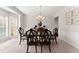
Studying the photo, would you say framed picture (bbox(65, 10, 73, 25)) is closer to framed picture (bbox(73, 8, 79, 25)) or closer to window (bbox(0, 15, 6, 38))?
framed picture (bbox(73, 8, 79, 25))

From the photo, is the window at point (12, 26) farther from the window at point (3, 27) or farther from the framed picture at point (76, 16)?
the framed picture at point (76, 16)

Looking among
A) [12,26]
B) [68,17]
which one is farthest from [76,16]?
[12,26]

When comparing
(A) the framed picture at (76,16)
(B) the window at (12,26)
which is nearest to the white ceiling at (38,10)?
(B) the window at (12,26)

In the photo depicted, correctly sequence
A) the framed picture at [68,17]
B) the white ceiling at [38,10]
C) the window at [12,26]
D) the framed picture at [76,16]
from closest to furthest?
1. the window at [12,26]
2. the framed picture at [76,16]
3. the white ceiling at [38,10]
4. the framed picture at [68,17]

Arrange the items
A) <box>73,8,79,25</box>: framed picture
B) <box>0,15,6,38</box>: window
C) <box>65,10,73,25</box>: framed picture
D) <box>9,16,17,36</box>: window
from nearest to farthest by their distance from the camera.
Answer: <box>0,15,6,38</box>: window
<box>9,16,17,36</box>: window
<box>73,8,79,25</box>: framed picture
<box>65,10,73,25</box>: framed picture

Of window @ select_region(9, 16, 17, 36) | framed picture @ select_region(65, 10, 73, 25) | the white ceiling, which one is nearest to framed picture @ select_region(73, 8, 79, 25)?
framed picture @ select_region(65, 10, 73, 25)

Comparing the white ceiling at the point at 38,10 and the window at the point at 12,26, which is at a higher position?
the white ceiling at the point at 38,10

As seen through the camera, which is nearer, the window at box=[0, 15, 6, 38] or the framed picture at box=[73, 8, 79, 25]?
the window at box=[0, 15, 6, 38]

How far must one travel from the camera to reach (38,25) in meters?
4.47

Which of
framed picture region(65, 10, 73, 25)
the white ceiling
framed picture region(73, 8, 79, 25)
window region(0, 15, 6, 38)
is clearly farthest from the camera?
framed picture region(65, 10, 73, 25)

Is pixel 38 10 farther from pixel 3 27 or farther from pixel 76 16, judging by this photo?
pixel 3 27

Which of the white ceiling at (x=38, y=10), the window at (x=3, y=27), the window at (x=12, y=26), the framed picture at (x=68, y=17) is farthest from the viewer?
the framed picture at (x=68, y=17)
